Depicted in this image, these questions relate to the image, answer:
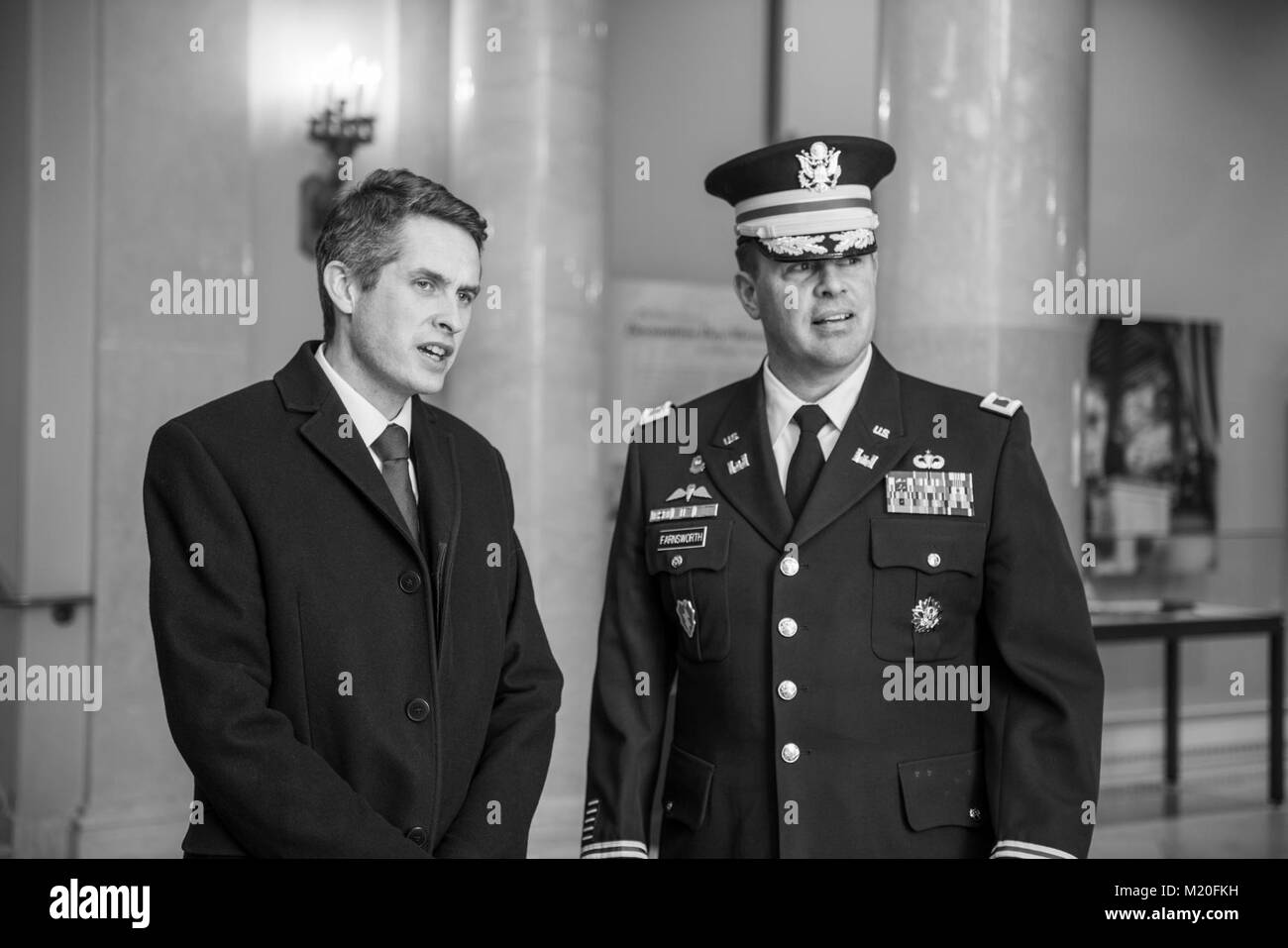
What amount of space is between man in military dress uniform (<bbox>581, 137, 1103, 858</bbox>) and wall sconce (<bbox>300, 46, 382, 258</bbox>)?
126 inches

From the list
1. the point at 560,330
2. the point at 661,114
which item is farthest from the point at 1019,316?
the point at 661,114

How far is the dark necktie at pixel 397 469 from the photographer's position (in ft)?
6.73

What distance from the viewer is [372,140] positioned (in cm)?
530

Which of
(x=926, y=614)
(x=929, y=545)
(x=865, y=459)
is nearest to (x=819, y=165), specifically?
(x=865, y=459)

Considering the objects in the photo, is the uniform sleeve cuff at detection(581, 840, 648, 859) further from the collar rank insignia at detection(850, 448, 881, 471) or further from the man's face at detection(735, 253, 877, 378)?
the man's face at detection(735, 253, 877, 378)

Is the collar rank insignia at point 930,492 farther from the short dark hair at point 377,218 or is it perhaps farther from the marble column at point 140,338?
the marble column at point 140,338

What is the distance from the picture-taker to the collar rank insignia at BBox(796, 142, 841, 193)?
7.45 feet

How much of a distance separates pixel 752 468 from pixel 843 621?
291 millimetres

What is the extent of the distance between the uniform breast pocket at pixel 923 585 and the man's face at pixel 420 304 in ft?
2.42

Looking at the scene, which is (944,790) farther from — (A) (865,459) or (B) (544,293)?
→ (B) (544,293)

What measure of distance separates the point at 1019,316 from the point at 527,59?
1.98 m

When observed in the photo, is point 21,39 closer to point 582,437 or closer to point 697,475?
point 582,437

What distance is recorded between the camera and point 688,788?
7.43ft

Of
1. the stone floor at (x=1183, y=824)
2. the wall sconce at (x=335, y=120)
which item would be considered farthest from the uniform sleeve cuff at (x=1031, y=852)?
the wall sconce at (x=335, y=120)
